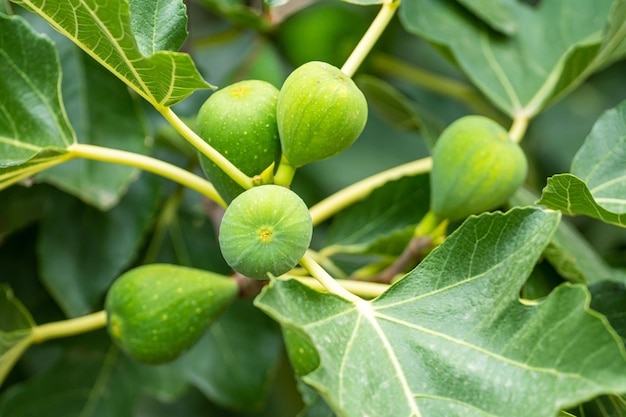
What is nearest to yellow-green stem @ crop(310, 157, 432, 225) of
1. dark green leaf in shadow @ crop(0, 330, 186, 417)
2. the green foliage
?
the green foliage

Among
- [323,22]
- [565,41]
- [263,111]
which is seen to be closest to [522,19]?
[565,41]

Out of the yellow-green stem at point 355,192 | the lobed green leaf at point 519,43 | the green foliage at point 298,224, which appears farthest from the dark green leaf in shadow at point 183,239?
the lobed green leaf at point 519,43

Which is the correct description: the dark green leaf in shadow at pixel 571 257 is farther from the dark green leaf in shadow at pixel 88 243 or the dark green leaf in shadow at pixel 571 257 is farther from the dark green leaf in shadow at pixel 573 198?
the dark green leaf in shadow at pixel 88 243

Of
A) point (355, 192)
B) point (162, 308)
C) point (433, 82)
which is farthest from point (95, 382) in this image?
point (433, 82)

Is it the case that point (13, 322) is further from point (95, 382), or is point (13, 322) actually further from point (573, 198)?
point (573, 198)

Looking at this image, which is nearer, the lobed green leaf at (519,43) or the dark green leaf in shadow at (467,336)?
the dark green leaf in shadow at (467,336)
